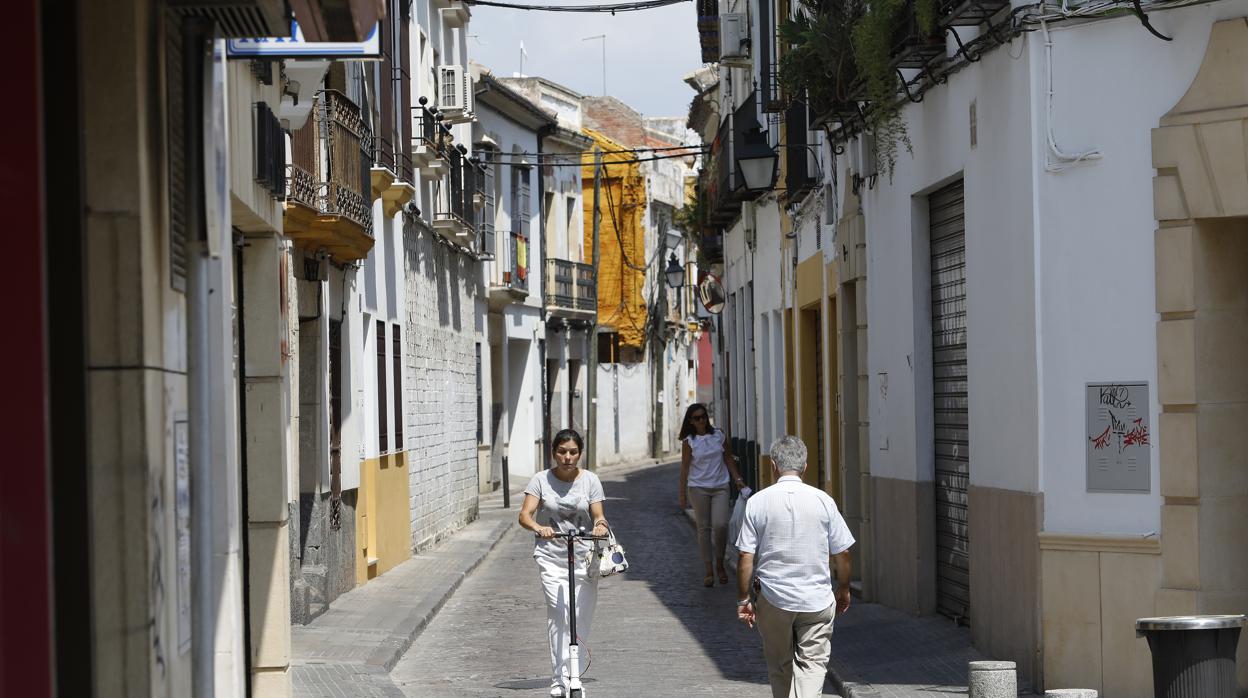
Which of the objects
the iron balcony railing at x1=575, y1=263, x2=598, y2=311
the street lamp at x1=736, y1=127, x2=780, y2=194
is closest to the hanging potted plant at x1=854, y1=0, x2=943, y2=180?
the street lamp at x1=736, y1=127, x2=780, y2=194

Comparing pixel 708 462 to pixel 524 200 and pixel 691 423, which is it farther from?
pixel 524 200

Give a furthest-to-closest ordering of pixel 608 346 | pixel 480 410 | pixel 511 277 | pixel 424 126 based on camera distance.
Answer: pixel 608 346 → pixel 511 277 → pixel 480 410 → pixel 424 126

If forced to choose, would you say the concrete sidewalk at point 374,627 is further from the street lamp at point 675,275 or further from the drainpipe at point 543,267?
the drainpipe at point 543,267

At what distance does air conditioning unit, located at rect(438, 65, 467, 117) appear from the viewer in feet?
82.1

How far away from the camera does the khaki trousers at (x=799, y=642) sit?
9086 millimetres

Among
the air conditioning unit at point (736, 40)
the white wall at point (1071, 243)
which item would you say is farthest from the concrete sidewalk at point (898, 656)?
the air conditioning unit at point (736, 40)

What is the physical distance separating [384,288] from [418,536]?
367 cm

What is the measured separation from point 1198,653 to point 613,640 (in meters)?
7.09

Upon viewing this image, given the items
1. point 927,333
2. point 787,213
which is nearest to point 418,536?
point 787,213

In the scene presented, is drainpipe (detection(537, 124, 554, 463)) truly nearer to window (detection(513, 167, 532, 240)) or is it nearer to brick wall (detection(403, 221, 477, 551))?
window (detection(513, 167, 532, 240))

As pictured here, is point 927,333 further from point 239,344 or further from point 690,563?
point 690,563

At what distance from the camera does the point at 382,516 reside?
19.1 m

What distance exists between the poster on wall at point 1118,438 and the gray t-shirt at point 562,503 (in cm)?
302

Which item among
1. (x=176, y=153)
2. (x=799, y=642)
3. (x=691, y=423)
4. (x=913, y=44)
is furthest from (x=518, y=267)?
(x=176, y=153)
